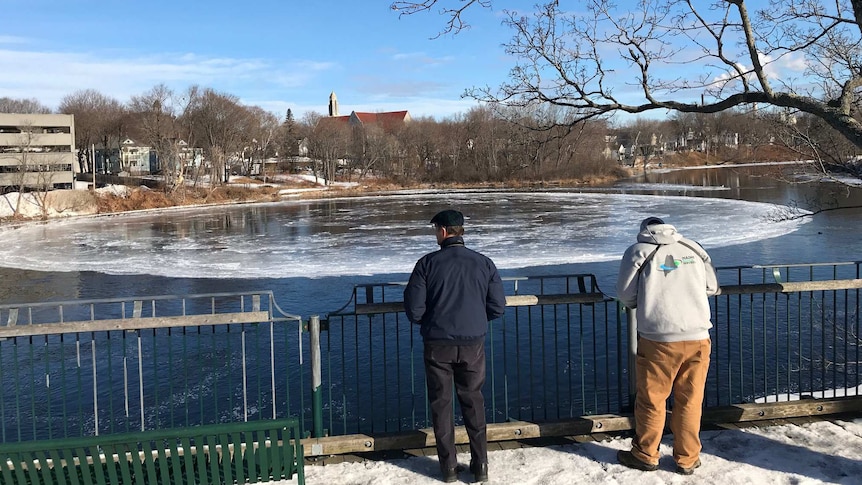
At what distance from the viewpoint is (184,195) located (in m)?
63.3

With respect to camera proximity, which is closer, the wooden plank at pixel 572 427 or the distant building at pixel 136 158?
the wooden plank at pixel 572 427

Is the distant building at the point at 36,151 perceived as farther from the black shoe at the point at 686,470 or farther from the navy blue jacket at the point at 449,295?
the black shoe at the point at 686,470

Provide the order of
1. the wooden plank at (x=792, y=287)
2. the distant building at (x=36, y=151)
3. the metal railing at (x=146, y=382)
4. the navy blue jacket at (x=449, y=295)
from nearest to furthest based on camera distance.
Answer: the navy blue jacket at (x=449, y=295)
the wooden plank at (x=792, y=287)
the metal railing at (x=146, y=382)
the distant building at (x=36, y=151)

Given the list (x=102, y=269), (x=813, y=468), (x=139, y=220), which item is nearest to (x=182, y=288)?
(x=102, y=269)

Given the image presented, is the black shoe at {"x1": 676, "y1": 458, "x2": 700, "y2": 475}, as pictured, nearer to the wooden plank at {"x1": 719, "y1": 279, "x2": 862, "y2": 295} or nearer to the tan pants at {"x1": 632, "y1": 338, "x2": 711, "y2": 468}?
the tan pants at {"x1": 632, "y1": 338, "x2": 711, "y2": 468}

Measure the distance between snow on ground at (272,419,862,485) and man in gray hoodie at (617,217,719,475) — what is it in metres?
0.18

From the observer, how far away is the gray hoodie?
4.56 metres

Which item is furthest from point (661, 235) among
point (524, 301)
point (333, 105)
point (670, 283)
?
point (333, 105)

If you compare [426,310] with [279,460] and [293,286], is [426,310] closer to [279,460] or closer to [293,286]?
[279,460]

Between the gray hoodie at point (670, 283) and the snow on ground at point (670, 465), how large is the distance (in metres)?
0.92

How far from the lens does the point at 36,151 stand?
6147 cm

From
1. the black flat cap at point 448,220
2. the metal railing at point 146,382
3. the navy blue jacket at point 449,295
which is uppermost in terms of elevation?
the black flat cap at point 448,220

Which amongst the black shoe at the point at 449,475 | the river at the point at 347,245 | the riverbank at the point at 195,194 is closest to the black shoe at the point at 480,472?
the black shoe at the point at 449,475

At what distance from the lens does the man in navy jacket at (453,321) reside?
4531mm
